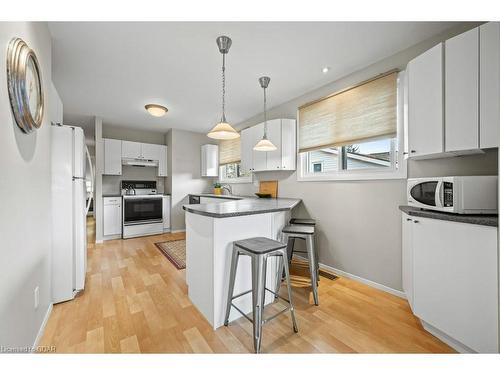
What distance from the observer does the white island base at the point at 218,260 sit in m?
1.57

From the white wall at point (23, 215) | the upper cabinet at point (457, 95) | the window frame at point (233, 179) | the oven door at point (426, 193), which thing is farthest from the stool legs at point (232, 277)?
the window frame at point (233, 179)

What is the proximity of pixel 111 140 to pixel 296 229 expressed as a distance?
4.46 m

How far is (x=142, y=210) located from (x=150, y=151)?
4.82 feet

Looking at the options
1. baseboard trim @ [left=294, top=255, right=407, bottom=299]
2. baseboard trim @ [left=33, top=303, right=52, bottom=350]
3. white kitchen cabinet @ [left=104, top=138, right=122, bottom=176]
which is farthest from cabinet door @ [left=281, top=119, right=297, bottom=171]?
white kitchen cabinet @ [left=104, top=138, right=122, bottom=176]

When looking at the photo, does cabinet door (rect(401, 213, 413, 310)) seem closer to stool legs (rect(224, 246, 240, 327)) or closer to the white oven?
the white oven

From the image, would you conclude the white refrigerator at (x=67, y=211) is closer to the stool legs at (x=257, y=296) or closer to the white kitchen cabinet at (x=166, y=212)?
the stool legs at (x=257, y=296)

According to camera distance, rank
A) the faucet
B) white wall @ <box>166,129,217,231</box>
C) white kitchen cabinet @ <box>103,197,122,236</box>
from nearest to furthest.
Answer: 1. white kitchen cabinet @ <box>103,197,122,236</box>
2. the faucet
3. white wall @ <box>166,129,217,231</box>

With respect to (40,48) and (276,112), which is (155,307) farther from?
(276,112)

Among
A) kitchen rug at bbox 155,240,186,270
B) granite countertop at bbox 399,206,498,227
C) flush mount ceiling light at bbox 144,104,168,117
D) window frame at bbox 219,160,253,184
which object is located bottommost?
kitchen rug at bbox 155,240,186,270

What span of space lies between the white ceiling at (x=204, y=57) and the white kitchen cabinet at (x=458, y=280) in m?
1.72

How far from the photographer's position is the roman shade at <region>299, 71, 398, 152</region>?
2139 millimetres

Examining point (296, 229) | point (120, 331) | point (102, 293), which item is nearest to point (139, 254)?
point (102, 293)

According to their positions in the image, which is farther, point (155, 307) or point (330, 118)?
point (330, 118)
